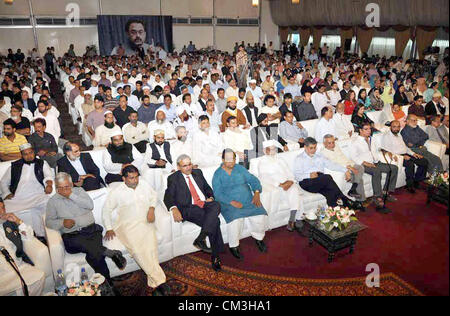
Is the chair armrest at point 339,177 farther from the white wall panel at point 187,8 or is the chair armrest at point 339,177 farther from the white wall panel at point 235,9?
the white wall panel at point 235,9

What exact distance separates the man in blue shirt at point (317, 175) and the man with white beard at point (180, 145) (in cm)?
161

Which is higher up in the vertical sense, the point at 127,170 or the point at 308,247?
the point at 127,170

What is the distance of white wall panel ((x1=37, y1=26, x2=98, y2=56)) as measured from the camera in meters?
17.8

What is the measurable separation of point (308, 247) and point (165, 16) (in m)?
18.7

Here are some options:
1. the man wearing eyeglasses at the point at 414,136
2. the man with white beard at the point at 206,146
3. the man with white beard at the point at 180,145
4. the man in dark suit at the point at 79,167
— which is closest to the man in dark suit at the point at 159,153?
the man with white beard at the point at 180,145

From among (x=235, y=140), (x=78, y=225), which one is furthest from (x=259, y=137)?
(x=78, y=225)

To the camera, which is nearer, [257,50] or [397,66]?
[397,66]

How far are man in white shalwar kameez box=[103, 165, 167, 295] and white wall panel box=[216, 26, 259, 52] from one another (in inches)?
778

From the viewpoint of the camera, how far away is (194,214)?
12.4 ft

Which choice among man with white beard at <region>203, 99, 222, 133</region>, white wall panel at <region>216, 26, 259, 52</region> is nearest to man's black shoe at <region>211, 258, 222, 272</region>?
man with white beard at <region>203, 99, 222, 133</region>

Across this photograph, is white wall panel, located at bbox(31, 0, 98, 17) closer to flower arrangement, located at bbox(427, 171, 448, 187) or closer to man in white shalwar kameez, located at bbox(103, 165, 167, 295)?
man in white shalwar kameez, located at bbox(103, 165, 167, 295)

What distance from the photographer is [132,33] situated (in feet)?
63.7
